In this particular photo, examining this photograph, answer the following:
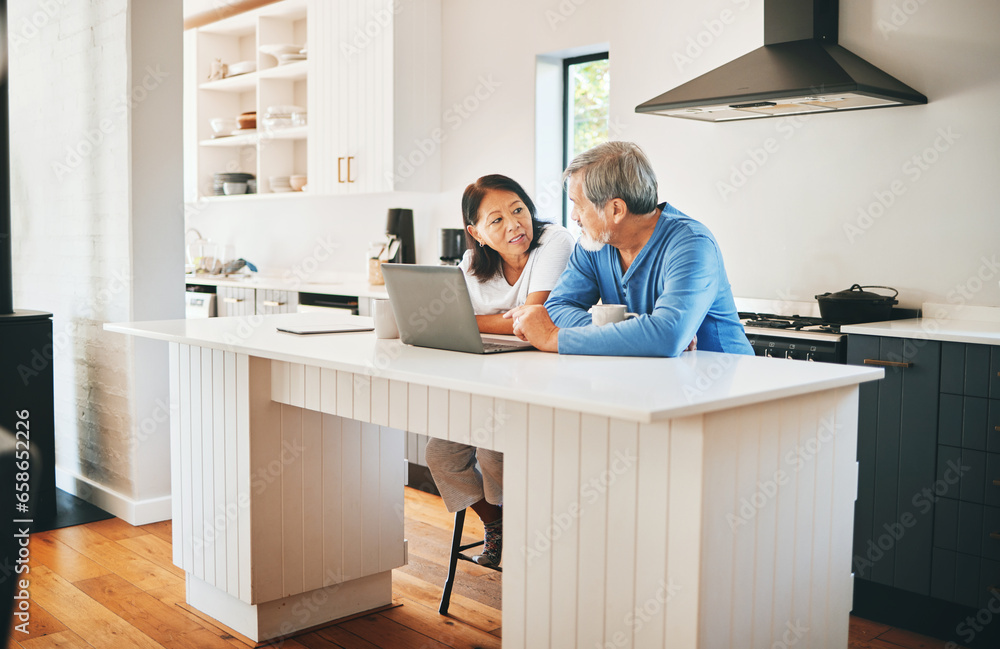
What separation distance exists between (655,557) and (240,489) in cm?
133

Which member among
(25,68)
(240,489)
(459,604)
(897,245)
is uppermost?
(25,68)

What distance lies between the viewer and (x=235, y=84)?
5.86 m

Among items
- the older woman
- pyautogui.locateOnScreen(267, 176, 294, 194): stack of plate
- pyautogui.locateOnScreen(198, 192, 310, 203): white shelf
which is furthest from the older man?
pyautogui.locateOnScreen(267, 176, 294, 194): stack of plate

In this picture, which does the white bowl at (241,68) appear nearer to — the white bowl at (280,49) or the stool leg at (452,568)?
the white bowl at (280,49)

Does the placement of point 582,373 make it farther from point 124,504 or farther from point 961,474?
point 124,504

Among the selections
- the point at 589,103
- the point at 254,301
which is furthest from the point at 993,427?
the point at 254,301

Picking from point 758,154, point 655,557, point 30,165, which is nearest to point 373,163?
point 30,165

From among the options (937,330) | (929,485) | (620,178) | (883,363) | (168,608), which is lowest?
(168,608)

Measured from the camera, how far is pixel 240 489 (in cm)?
251

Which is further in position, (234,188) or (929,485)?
(234,188)

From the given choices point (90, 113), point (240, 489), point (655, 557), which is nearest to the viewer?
Result: point (655, 557)

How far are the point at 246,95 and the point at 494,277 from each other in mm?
4083

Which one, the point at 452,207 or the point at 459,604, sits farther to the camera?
the point at 452,207

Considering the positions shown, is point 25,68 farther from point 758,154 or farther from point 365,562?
point 758,154
